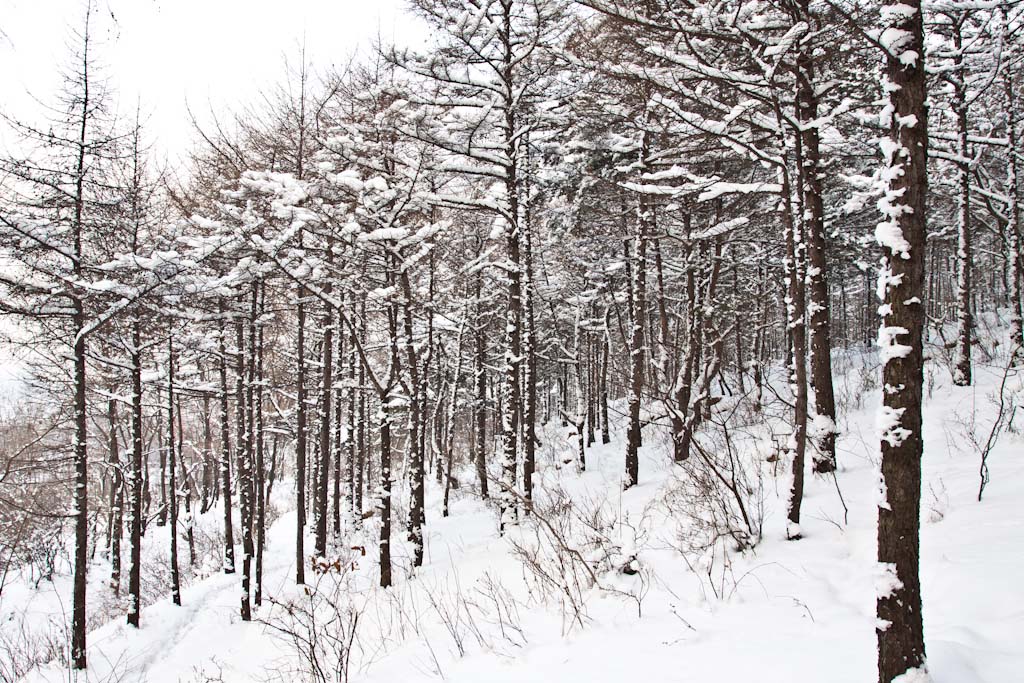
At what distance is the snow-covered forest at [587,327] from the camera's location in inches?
141

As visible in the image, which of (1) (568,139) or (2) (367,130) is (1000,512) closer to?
(1) (568,139)

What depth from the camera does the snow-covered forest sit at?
11.7ft

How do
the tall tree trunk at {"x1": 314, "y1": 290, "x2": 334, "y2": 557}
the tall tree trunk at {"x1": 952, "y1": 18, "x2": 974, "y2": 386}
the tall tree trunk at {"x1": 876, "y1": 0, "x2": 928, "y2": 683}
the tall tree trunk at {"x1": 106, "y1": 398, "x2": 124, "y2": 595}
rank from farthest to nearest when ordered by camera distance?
the tall tree trunk at {"x1": 106, "y1": 398, "x2": 124, "y2": 595} → the tall tree trunk at {"x1": 314, "y1": 290, "x2": 334, "y2": 557} → the tall tree trunk at {"x1": 952, "y1": 18, "x2": 974, "y2": 386} → the tall tree trunk at {"x1": 876, "y1": 0, "x2": 928, "y2": 683}

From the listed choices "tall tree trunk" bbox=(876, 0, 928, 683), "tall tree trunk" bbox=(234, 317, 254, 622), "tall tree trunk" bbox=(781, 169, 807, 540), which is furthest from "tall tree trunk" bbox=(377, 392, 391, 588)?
"tall tree trunk" bbox=(876, 0, 928, 683)

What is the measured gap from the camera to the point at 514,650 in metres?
4.48

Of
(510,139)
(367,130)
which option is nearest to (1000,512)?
(510,139)

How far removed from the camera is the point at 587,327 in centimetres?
2069

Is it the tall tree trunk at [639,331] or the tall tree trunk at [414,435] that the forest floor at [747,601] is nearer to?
the tall tree trunk at [414,435]

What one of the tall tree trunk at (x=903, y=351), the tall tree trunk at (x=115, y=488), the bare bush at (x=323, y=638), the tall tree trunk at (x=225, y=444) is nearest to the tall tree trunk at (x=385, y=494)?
the bare bush at (x=323, y=638)

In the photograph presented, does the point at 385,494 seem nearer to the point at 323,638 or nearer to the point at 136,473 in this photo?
the point at 323,638

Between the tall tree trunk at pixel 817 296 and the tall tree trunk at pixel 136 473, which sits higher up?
the tall tree trunk at pixel 817 296

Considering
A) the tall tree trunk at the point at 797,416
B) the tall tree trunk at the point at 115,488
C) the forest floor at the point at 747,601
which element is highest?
the tall tree trunk at the point at 797,416

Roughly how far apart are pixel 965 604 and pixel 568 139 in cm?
1159

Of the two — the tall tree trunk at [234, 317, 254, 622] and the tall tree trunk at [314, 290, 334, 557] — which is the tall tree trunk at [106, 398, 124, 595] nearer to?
the tall tree trunk at [234, 317, 254, 622]
